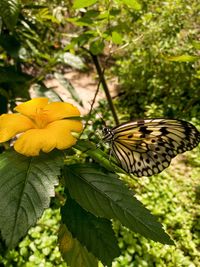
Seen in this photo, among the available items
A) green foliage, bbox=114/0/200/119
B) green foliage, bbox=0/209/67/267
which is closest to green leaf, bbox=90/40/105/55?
green foliage, bbox=0/209/67/267

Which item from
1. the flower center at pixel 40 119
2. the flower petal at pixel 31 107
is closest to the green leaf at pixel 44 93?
the flower petal at pixel 31 107

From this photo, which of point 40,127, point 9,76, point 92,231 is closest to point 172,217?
point 9,76

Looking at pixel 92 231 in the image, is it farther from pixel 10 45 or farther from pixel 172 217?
pixel 172 217

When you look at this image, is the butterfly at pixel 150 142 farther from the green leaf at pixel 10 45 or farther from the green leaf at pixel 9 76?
the green leaf at pixel 10 45

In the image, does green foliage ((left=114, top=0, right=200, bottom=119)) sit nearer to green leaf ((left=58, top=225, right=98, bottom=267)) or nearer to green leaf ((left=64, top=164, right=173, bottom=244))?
green leaf ((left=58, top=225, right=98, bottom=267))

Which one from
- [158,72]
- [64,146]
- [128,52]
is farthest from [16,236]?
[128,52]

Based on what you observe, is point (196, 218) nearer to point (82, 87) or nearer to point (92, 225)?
point (92, 225)
